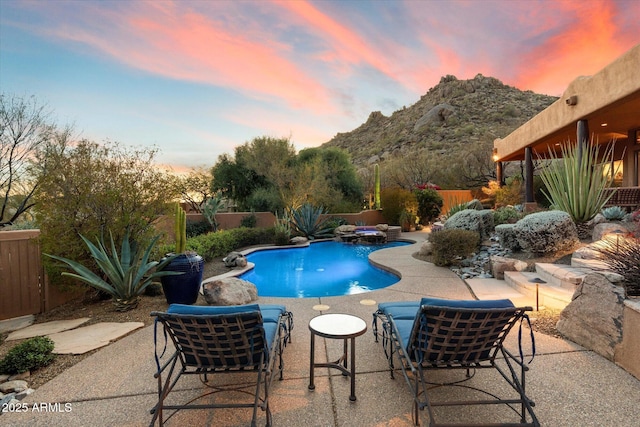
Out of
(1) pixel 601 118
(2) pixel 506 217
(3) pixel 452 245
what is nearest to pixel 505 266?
(3) pixel 452 245

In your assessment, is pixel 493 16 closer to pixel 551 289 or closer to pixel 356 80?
pixel 356 80

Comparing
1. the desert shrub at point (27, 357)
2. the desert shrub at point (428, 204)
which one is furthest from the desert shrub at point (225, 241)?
the desert shrub at point (428, 204)

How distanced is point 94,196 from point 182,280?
6.30ft

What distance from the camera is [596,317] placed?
3111 mm

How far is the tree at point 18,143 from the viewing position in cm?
1354

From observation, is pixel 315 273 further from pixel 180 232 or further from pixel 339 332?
pixel 339 332

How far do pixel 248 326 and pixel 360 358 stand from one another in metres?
1.47

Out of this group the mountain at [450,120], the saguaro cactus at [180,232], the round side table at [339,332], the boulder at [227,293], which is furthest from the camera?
the mountain at [450,120]

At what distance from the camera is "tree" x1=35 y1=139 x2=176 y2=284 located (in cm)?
470

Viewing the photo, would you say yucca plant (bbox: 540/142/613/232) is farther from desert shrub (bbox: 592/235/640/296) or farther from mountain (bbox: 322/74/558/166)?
mountain (bbox: 322/74/558/166)

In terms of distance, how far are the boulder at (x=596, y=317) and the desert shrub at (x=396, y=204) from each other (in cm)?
1232

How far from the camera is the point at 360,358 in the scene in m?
3.13

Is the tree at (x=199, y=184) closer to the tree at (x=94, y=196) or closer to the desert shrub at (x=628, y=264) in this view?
the tree at (x=94, y=196)

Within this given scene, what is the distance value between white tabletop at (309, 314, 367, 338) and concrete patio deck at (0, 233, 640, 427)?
0.52 meters
